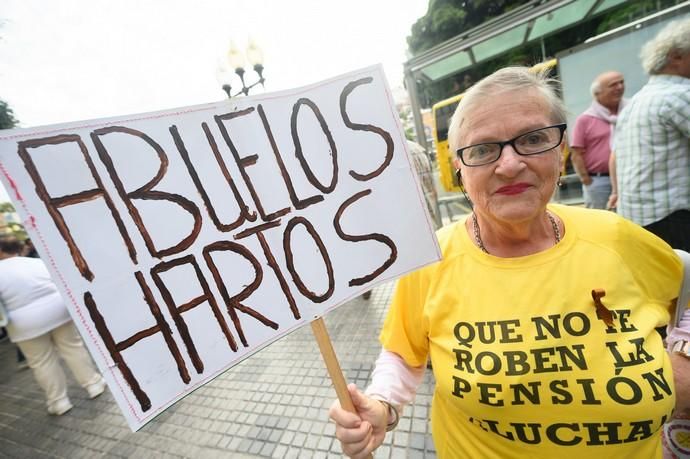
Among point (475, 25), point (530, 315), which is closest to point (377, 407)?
point (530, 315)

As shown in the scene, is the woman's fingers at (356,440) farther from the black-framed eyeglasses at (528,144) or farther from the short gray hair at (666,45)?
the short gray hair at (666,45)

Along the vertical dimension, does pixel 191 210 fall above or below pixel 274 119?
below

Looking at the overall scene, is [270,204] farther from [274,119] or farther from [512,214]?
[512,214]

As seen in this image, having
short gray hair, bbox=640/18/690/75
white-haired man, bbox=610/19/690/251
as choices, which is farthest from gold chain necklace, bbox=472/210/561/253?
short gray hair, bbox=640/18/690/75

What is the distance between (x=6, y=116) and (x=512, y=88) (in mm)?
13599

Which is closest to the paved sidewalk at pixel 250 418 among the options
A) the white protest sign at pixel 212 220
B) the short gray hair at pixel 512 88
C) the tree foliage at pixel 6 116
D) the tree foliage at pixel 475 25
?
the white protest sign at pixel 212 220

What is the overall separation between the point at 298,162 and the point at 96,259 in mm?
598

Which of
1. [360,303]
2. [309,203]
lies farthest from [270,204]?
[360,303]

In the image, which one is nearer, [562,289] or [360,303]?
[562,289]

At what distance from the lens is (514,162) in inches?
38.1

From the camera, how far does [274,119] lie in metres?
0.95

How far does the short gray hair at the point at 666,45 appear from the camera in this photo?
184 cm

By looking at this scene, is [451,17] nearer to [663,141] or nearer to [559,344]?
[663,141]

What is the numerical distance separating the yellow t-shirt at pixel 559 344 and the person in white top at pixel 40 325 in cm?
467
